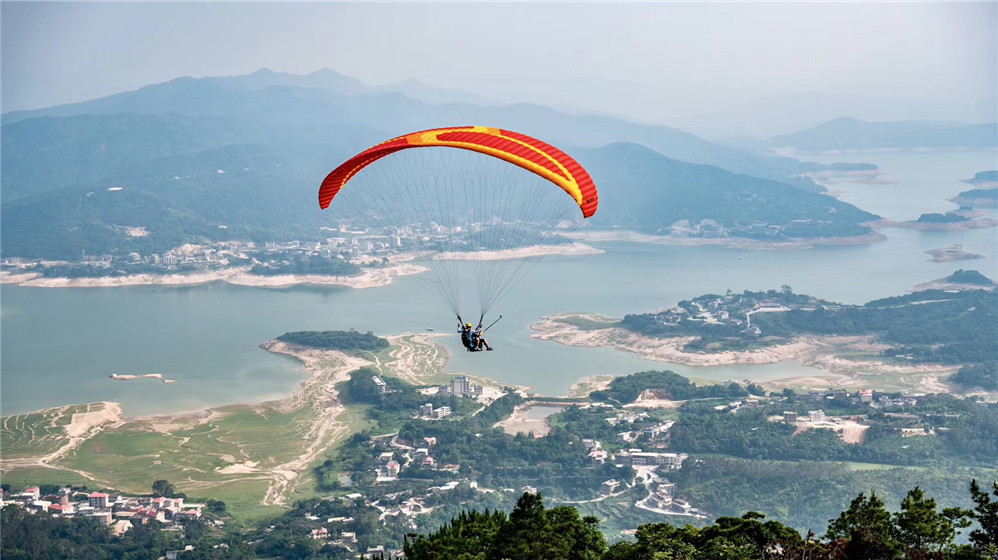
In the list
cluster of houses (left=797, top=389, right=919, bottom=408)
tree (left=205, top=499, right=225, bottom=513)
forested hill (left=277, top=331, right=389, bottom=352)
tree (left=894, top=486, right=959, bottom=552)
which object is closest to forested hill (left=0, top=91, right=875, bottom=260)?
forested hill (left=277, top=331, right=389, bottom=352)

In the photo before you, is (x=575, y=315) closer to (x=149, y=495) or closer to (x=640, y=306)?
(x=640, y=306)

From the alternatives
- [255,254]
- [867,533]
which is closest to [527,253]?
[255,254]

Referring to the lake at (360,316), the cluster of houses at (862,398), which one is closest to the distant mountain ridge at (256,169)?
the lake at (360,316)

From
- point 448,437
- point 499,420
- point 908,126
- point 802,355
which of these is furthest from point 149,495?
point 908,126

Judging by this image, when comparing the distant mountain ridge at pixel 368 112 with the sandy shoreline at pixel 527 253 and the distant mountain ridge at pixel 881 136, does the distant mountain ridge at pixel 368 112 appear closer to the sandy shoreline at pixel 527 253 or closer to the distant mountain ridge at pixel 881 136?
the distant mountain ridge at pixel 881 136

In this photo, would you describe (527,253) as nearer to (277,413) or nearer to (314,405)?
(314,405)
